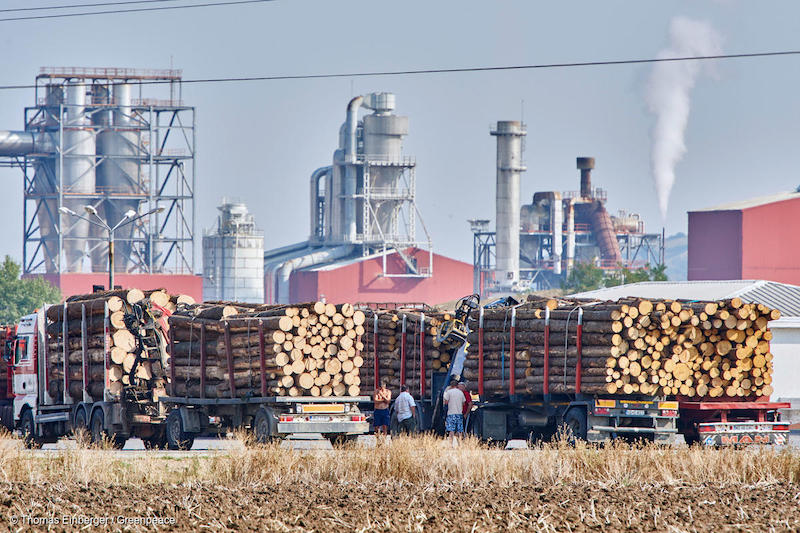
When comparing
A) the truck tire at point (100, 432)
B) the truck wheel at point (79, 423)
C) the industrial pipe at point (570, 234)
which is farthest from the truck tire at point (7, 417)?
the industrial pipe at point (570, 234)

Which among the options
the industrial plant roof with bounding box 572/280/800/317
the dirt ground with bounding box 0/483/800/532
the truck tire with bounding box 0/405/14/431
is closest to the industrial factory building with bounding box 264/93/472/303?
the industrial plant roof with bounding box 572/280/800/317

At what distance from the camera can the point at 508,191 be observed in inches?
3991

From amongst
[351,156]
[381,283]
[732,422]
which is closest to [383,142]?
[351,156]

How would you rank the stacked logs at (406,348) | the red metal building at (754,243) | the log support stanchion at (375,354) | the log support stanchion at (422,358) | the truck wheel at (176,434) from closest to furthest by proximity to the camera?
the truck wheel at (176,434), the log support stanchion at (422,358), the stacked logs at (406,348), the log support stanchion at (375,354), the red metal building at (754,243)

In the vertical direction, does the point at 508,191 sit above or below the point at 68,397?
above

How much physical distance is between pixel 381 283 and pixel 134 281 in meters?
A: 19.4

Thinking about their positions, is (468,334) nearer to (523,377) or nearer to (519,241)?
(523,377)

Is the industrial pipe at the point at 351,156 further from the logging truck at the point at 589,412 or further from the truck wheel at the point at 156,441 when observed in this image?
the logging truck at the point at 589,412

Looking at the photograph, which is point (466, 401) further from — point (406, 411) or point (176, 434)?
point (176, 434)

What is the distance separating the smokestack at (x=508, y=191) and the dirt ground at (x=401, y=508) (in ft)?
280

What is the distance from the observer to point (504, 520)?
512 inches

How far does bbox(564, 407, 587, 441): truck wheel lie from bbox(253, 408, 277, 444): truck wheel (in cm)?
455

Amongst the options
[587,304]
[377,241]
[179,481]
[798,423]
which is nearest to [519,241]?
[377,241]

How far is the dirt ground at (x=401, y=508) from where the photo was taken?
41.6 feet
